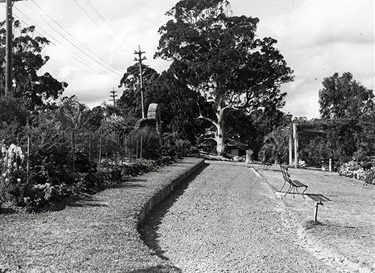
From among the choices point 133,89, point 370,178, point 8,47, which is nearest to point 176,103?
point 133,89

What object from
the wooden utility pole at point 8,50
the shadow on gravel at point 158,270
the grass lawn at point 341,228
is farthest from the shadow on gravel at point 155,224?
the wooden utility pole at point 8,50

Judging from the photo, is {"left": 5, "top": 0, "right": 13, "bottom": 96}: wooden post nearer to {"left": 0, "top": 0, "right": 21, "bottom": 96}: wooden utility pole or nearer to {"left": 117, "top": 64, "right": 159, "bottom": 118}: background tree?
{"left": 0, "top": 0, "right": 21, "bottom": 96}: wooden utility pole

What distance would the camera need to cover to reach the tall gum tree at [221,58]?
36031mm

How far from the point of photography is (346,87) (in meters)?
42.3

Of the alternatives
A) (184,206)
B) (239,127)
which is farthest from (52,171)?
(239,127)

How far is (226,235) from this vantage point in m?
7.18

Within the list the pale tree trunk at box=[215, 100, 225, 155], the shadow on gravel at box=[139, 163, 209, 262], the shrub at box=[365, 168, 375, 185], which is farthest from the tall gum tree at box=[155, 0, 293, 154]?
the shadow on gravel at box=[139, 163, 209, 262]

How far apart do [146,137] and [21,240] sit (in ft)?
46.3

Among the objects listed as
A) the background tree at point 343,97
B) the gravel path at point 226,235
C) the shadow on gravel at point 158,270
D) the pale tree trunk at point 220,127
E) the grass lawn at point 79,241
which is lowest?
the gravel path at point 226,235

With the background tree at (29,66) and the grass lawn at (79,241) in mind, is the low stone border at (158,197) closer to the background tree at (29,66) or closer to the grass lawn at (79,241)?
the grass lawn at (79,241)

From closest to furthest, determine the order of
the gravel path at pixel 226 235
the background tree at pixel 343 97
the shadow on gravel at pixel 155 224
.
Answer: the gravel path at pixel 226 235 → the shadow on gravel at pixel 155 224 → the background tree at pixel 343 97

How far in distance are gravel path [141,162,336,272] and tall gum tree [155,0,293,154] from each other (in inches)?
1009

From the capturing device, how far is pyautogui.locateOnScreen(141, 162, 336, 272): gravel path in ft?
18.6

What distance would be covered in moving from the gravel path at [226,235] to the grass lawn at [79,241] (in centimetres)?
50
